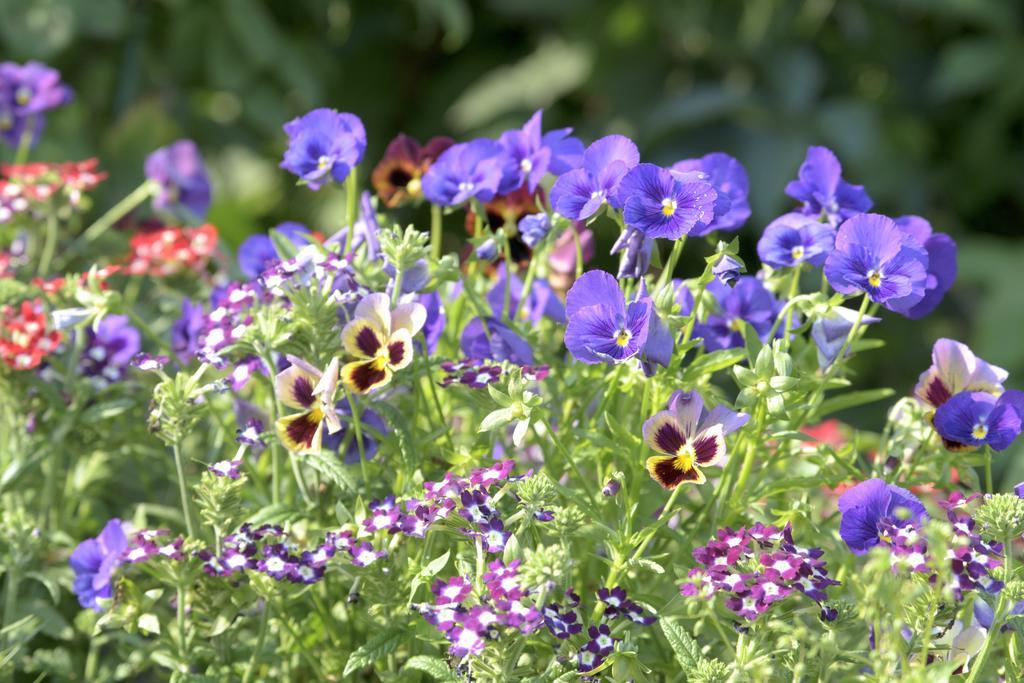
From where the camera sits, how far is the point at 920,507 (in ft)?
3.47

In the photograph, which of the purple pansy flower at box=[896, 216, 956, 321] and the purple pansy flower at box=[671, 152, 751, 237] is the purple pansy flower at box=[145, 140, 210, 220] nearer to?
the purple pansy flower at box=[671, 152, 751, 237]

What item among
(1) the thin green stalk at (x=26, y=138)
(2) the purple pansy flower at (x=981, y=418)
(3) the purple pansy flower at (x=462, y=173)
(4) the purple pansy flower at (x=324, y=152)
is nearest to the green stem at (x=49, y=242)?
(1) the thin green stalk at (x=26, y=138)

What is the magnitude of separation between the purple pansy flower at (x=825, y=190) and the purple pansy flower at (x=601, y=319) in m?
0.31

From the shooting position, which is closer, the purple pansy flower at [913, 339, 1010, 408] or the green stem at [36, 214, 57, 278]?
the purple pansy flower at [913, 339, 1010, 408]

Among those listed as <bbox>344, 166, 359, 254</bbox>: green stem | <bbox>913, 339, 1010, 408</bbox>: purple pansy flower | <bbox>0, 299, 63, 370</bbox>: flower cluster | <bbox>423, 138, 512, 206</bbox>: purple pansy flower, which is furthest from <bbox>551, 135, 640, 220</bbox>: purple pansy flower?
<bbox>0, 299, 63, 370</bbox>: flower cluster

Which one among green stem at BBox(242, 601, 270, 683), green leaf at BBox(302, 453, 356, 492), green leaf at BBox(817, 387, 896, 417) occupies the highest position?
green leaf at BBox(302, 453, 356, 492)

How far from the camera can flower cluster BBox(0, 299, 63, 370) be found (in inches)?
51.6

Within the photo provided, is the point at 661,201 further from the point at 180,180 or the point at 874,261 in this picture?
the point at 180,180

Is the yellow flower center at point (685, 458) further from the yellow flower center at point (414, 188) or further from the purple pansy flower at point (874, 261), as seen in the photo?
the yellow flower center at point (414, 188)

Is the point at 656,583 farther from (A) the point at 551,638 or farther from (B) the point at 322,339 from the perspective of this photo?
(B) the point at 322,339

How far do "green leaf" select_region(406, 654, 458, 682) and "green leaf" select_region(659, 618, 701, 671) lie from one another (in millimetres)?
179

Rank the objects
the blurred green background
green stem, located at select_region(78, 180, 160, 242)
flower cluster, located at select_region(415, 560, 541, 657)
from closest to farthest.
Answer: flower cluster, located at select_region(415, 560, 541, 657) → green stem, located at select_region(78, 180, 160, 242) → the blurred green background

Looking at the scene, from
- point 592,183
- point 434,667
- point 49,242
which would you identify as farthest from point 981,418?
point 49,242

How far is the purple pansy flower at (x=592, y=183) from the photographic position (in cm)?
110
